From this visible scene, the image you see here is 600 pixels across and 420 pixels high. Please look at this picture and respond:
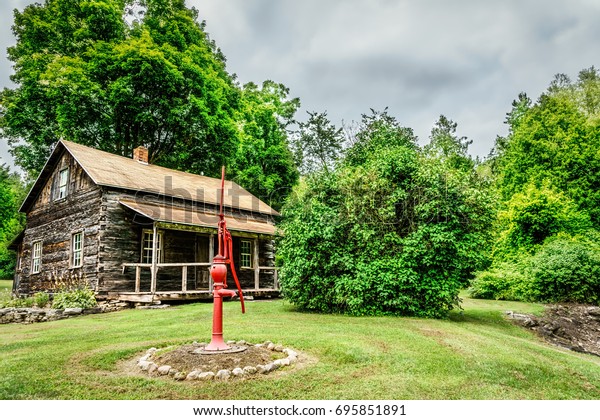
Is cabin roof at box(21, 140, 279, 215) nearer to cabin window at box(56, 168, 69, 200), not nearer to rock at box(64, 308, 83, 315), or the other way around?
cabin window at box(56, 168, 69, 200)

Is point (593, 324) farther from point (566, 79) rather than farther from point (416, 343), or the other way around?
point (566, 79)

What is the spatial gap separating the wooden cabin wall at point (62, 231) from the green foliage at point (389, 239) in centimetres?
844

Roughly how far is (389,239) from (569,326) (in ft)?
21.9

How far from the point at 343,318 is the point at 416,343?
11.4 ft

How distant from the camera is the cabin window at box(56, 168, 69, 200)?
18394 millimetres

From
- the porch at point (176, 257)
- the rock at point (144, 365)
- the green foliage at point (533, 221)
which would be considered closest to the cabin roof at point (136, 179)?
the porch at point (176, 257)

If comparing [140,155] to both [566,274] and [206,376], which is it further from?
[566,274]

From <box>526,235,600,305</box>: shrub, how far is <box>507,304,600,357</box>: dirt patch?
1.23 meters

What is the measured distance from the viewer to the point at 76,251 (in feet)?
55.6

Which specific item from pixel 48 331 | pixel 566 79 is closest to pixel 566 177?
pixel 566 79

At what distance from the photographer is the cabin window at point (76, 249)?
16578 mm

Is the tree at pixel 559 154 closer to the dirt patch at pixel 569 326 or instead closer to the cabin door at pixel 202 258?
the dirt patch at pixel 569 326

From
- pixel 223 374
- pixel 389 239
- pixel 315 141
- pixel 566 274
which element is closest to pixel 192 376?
pixel 223 374

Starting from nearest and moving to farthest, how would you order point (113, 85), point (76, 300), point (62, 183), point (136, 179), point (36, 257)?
1. point (76, 300)
2. point (136, 179)
3. point (62, 183)
4. point (36, 257)
5. point (113, 85)
